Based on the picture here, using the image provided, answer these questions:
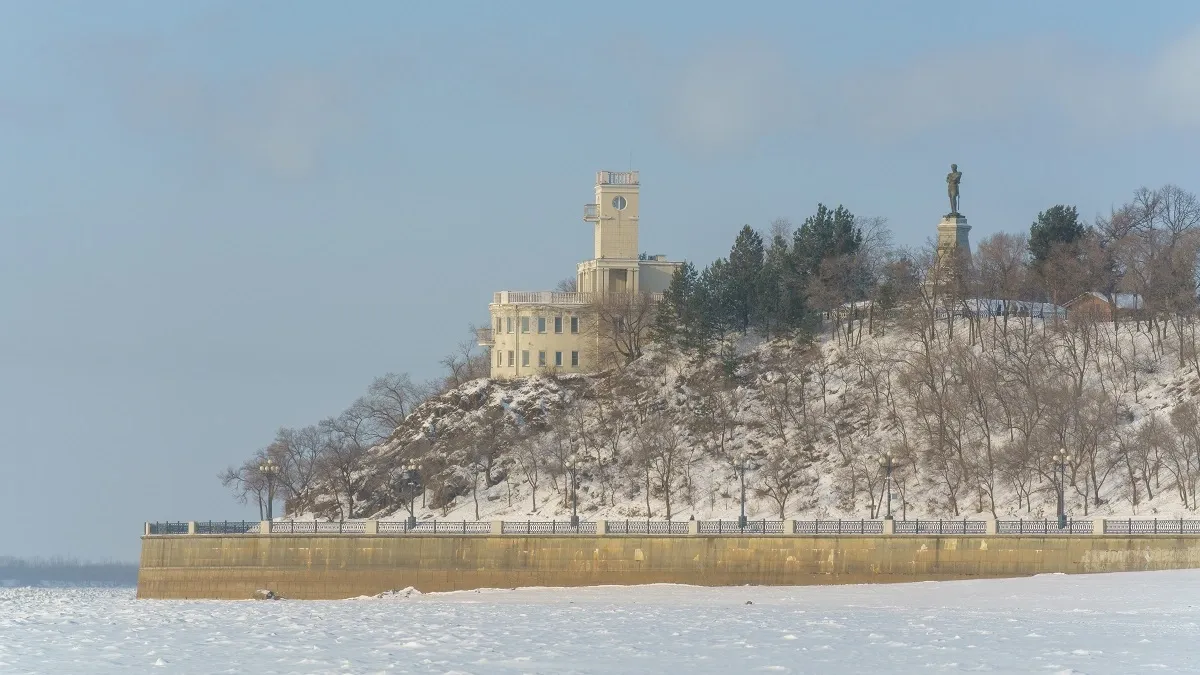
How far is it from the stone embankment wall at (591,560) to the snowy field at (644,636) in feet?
26.2

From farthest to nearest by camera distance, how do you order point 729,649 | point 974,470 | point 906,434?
point 906,434
point 974,470
point 729,649

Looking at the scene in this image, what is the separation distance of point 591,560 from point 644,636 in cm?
2525

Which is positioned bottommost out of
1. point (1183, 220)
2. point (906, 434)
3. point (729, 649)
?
point (729, 649)

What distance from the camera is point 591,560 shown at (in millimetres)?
54656

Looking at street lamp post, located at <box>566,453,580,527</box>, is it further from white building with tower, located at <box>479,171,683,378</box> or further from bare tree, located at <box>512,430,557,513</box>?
white building with tower, located at <box>479,171,683,378</box>

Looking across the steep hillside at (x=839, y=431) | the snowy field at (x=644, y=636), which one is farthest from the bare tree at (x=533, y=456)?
the snowy field at (x=644, y=636)

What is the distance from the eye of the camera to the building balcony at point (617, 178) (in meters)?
92.0

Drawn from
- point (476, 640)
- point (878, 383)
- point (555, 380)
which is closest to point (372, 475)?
point (555, 380)

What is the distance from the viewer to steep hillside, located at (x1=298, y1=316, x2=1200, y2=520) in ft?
217

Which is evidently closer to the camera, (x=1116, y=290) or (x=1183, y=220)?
(x=1116, y=290)

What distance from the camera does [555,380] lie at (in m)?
86.2

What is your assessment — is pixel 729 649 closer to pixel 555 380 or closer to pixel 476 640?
pixel 476 640

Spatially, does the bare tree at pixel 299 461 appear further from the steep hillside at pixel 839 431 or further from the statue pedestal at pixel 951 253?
the statue pedestal at pixel 951 253

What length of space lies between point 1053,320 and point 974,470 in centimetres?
1464
